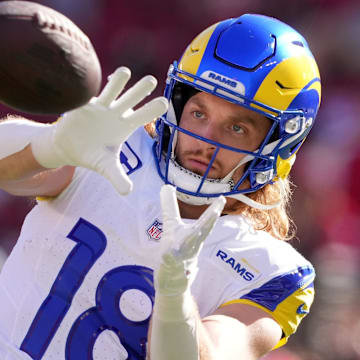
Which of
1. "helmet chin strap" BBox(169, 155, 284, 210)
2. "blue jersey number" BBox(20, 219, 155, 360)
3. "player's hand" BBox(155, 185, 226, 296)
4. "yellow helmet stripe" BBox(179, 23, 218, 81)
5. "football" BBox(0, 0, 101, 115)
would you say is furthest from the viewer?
"yellow helmet stripe" BBox(179, 23, 218, 81)

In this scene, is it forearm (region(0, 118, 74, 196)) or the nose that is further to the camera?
the nose

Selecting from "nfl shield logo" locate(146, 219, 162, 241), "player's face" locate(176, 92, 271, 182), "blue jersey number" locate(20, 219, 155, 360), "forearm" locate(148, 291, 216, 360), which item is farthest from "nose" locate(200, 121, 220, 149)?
"forearm" locate(148, 291, 216, 360)

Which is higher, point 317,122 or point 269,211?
point 269,211

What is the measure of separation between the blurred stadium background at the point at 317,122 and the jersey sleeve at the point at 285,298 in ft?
6.57

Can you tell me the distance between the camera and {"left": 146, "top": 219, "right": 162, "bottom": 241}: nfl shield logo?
203 centimetres

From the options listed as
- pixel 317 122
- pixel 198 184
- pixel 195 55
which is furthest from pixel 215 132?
pixel 317 122

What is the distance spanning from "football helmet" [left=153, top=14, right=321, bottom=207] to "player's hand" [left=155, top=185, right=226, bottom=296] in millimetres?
430

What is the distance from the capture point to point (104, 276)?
2012mm

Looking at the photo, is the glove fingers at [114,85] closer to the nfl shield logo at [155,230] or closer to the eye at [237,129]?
the nfl shield logo at [155,230]

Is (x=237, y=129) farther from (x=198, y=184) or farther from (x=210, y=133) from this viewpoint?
(x=198, y=184)

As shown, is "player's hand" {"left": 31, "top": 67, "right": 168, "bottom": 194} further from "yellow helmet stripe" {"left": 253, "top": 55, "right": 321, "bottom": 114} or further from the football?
"yellow helmet stripe" {"left": 253, "top": 55, "right": 321, "bottom": 114}

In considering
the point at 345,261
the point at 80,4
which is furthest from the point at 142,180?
the point at 80,4

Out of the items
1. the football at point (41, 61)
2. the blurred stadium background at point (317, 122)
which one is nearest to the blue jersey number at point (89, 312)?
the football at point (41, 61)

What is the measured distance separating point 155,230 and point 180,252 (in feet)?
1.29
